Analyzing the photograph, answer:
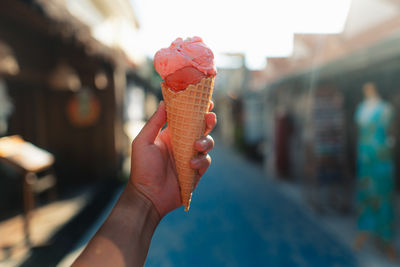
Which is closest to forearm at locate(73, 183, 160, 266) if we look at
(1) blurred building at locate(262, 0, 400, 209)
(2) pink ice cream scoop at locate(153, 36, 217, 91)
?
(2) pink ice cream scoop at locate(153, 36, 217, 91)

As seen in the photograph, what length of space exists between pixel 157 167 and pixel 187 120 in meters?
0.40

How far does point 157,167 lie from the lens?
4.65ft

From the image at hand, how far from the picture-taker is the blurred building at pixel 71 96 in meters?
4.92

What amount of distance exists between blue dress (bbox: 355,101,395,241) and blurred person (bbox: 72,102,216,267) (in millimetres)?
3220

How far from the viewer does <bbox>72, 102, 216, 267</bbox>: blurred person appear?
3.50 feet

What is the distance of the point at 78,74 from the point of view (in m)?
6.77

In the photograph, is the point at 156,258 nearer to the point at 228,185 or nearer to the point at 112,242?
the point at 112,242

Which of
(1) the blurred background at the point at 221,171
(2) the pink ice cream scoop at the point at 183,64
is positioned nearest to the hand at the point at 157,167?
(2) the pink ice cream scoop at the point at 183,64

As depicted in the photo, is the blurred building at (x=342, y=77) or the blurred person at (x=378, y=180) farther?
the blurred building at (x=342, y=77)

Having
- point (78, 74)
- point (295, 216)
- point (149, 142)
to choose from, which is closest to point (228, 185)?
point (295, 216)

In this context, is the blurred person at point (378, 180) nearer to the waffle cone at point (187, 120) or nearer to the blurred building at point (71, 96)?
the waffle cone at point (187, 120)

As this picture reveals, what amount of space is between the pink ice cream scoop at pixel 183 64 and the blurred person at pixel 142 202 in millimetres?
184

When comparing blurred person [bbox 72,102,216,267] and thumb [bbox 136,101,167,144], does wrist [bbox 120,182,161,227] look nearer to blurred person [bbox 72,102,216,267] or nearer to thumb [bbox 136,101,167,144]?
blurred person [bbox 72,102,216,267]

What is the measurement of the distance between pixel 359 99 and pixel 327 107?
2.77 m
